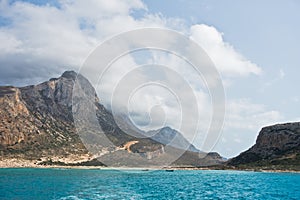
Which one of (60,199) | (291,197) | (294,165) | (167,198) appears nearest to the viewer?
(60,199)

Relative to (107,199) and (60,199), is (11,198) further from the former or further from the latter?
(107,199)

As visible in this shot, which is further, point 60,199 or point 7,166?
point 7,166

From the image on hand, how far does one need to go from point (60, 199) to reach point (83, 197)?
3.95 meters

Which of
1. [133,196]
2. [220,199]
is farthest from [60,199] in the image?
[220,199]

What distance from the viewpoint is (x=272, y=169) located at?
195375 mm

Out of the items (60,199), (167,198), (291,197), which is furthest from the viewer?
(291,197)

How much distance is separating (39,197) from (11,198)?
4.39 metres

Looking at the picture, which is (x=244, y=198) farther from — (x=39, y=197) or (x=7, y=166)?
(x=7, y=166)

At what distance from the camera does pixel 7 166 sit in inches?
7849

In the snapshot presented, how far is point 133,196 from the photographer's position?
5853 cm

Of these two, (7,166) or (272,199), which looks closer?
(272,199)

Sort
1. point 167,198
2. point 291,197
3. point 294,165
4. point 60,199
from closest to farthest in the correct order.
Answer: point 60,199 → point 167,198 → point 291,197 → point 294,165

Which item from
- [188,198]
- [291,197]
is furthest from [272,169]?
[188,198]

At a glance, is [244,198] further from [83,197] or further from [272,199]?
[83,197]
